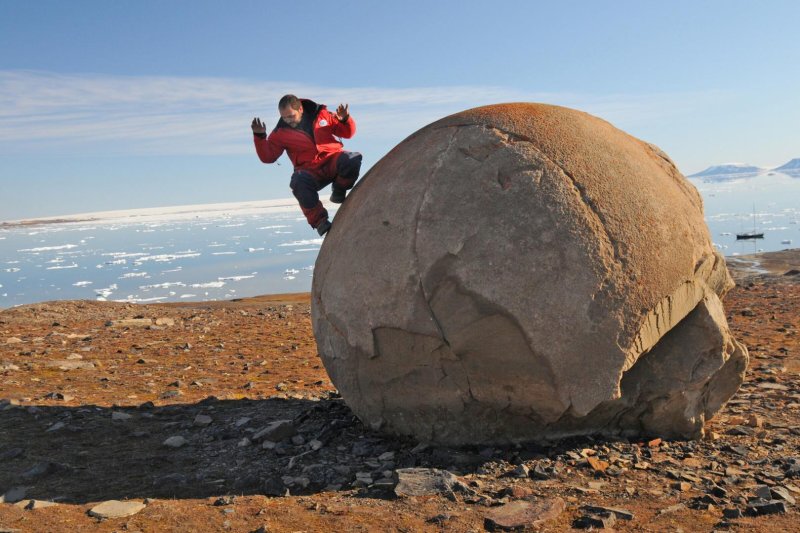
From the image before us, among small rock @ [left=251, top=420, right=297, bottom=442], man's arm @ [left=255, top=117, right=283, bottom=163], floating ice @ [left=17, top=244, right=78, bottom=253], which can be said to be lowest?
small rock @ [left=251, top=420, right=297, bottom=442]

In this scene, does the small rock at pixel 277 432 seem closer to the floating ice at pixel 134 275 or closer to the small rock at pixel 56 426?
the small rock at pixel 56 426

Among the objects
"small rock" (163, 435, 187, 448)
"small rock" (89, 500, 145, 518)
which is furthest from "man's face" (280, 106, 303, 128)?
"small rock" (89, 500, 145, 518)

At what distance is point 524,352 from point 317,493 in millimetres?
1638

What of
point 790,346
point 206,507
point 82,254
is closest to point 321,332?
point 206,507

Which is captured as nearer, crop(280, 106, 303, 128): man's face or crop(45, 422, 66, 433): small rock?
crop(45, 422, 66, 433): small rock

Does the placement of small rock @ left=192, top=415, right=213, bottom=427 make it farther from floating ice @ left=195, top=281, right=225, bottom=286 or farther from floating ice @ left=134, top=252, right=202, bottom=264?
floating ice @ left=134, top=252, right=202, bottom=264

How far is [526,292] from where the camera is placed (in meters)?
4.52

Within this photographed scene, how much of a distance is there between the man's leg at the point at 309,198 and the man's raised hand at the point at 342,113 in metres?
0.62

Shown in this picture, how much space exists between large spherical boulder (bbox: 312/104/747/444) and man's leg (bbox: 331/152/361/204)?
3.66 ft

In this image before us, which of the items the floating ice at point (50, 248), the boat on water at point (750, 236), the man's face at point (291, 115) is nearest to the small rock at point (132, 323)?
the man's face at point (291, 115)

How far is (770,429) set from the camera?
5.56 meters

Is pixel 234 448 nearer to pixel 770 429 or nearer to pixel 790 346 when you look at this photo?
pixel 770 429

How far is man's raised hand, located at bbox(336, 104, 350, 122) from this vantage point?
6.60m

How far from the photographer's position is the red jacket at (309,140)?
6551 millimetres
